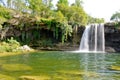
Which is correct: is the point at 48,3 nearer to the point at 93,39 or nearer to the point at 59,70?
the point at 93,39

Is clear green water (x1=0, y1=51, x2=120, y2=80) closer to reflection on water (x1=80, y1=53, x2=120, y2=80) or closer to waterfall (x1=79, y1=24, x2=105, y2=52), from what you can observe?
reflection on water (x1=80, y1=53, x2=120, y2=80)

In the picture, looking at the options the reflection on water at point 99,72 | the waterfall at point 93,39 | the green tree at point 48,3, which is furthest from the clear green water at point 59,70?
the green tree at point 48,3

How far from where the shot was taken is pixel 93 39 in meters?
44.0

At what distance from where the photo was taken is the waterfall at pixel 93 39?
43.1 metres

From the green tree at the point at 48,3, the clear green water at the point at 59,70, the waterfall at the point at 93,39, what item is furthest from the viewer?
the green tree at the point at 48,3

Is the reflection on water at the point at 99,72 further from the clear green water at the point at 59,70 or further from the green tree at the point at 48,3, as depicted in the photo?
the green tree at the point at 48,3

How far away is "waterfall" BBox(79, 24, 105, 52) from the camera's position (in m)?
43.1

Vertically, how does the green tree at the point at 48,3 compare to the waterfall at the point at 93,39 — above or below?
above

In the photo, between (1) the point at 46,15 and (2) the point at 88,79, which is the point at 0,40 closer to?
(1) the point at 46,15

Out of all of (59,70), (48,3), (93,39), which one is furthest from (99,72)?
(48,3)

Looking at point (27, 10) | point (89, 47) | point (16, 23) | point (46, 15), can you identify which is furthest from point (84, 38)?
point (27, 10)

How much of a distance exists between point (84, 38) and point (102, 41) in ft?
10.6

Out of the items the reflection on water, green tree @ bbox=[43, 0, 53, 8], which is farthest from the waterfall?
the reflection on water

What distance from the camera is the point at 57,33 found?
44.8 m
